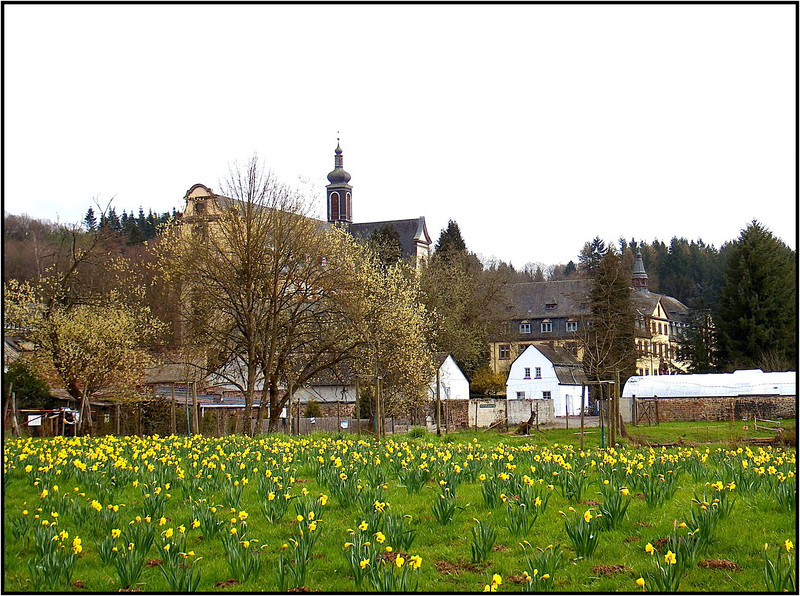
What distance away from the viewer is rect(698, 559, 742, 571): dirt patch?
633 cm

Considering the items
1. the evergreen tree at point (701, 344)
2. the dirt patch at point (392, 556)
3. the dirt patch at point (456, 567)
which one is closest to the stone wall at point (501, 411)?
the evergreen tree at point (701, 344)

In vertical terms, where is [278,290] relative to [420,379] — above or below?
above

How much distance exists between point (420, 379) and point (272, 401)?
22.3 feet

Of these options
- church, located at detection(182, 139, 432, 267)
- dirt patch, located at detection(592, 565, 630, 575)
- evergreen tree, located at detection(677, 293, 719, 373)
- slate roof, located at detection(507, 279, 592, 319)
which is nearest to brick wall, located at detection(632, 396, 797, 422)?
evergreen tree, located at detection(677, 293, 719, 373)

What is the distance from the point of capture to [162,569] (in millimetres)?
5980

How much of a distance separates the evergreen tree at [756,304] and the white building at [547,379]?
1070 centimetres

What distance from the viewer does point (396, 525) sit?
22.5 ft

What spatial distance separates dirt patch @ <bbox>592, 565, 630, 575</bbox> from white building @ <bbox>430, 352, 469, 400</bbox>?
4160cm

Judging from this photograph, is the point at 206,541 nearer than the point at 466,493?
Yes

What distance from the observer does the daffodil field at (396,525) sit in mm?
6113

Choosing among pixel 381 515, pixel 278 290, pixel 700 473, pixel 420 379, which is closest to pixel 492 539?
pixel 381 515

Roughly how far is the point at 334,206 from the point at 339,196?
4.99 ft

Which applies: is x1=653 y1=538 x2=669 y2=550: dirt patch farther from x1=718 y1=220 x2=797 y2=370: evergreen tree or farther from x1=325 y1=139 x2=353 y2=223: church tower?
x1=325 y1=139 x2=353 y2=223: church tower

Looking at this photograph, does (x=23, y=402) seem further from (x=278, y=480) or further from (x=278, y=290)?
(x=278, y=480)
